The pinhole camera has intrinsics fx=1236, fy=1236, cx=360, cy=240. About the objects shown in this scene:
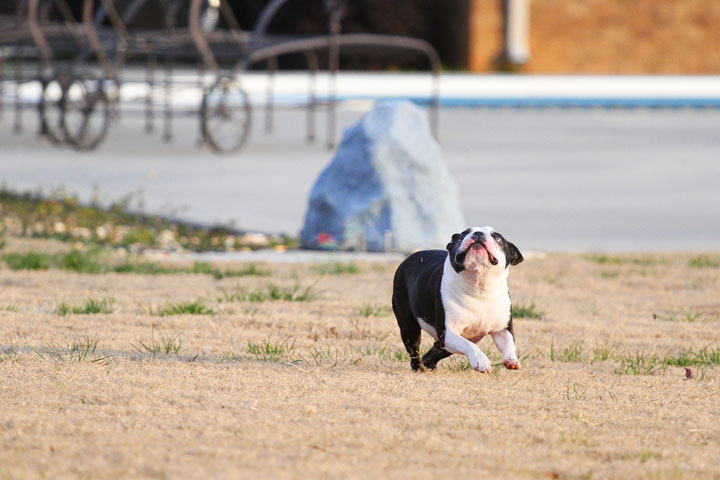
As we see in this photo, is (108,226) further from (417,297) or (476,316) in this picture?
(476,316)

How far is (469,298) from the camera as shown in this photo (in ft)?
14.1

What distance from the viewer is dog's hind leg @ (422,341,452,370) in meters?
4.41

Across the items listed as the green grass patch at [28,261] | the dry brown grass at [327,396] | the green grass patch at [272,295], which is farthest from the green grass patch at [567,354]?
the green grass patch at [28,261]

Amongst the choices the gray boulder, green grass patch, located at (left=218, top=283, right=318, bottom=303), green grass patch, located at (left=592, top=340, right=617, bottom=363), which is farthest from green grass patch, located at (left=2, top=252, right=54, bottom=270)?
green grass patch, located at (left=592, top=340, right=617, bottom=363)

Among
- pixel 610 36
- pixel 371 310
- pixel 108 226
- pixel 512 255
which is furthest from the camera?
pixel 610 36

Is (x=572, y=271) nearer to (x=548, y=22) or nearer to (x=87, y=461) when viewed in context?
(x=87, y=461)

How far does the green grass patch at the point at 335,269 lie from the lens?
23.6ft

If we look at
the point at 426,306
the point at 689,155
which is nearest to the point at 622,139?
the point at 689,155

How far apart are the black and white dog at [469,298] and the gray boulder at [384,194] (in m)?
3.41

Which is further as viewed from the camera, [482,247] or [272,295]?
[272,295]

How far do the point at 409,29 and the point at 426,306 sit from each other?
22.7m

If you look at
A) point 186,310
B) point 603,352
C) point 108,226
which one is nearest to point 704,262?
point 603,352

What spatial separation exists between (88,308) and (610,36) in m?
23.7

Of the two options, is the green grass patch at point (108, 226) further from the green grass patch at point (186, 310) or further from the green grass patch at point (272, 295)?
the green grass patch at point (186, 310)
